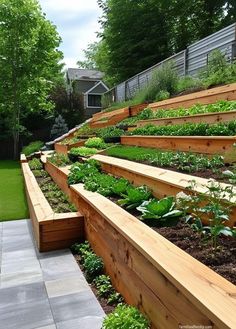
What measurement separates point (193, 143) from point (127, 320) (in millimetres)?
2422

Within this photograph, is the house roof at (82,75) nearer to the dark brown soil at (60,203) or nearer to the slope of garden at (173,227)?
the dark brown soil at (60,203)

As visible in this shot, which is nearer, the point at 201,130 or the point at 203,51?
the point at 201,130

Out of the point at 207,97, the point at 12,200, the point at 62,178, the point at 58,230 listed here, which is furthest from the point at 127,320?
the point at 12,200

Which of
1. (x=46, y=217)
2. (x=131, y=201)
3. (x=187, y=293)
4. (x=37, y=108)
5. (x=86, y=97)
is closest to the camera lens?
(x=187, y=293)

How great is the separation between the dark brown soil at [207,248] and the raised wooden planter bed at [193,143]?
1.27m

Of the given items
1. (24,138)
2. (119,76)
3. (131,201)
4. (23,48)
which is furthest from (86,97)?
(131,201)

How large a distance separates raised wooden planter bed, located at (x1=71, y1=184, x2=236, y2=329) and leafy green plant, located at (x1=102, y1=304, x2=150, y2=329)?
0.04 meters

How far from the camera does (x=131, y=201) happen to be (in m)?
2.78

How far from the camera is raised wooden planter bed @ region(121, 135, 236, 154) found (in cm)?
316

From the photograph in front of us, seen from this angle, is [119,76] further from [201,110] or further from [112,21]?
[201,110]

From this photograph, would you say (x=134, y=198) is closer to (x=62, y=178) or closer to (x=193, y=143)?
(x=193, y=143)

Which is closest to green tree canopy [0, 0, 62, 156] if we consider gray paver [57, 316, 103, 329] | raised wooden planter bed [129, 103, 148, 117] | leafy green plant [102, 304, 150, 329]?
raised wooden planter bed [129, 103, 148, 117]

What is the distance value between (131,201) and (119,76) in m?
19.5

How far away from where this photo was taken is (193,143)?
3699 millimetres
